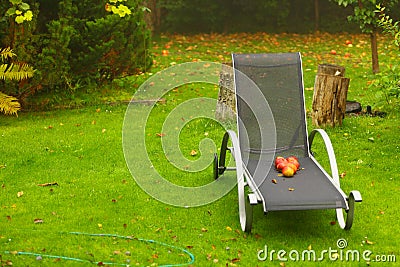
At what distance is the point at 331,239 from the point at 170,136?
3.14 metres

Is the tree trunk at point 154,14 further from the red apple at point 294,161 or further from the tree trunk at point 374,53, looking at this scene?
the red apple at point 294,161

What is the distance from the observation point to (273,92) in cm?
596

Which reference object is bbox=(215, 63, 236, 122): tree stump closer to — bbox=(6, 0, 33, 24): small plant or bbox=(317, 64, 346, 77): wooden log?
bbox=(317, 64, 346, 77): wooden log

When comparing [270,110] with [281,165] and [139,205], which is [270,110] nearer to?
[281,165]

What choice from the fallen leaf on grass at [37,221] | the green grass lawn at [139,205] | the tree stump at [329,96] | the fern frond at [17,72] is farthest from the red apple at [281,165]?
the fern frond at [17,72]

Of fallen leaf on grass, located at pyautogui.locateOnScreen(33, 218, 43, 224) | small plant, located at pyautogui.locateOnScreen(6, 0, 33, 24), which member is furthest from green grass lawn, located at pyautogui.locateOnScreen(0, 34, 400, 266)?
small plant, located at pyautogui.locateOnScreen(6, 0, 33, 24)

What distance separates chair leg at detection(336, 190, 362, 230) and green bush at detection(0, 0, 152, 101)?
424 centimetres

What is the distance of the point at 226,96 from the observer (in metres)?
7.73

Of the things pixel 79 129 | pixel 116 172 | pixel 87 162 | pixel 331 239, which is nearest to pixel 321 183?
pixel 331 239
